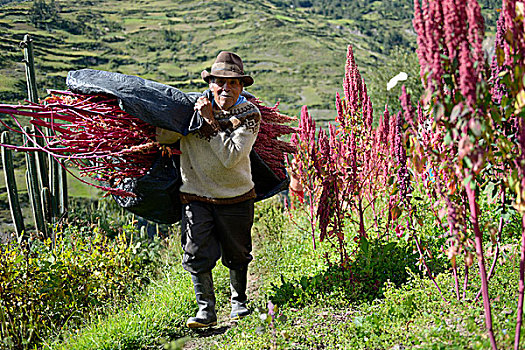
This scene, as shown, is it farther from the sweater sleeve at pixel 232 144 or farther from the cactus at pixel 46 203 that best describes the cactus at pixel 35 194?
the sweater sleeve at pixel 232 144

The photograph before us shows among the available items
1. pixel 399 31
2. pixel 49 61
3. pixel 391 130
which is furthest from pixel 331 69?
pixel 391 130

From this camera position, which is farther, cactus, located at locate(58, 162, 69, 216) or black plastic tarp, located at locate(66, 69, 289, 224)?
cactus, located at locate(58, 162, 69, 216)

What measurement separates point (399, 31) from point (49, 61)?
81940 millimetres

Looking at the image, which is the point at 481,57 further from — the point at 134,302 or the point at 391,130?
the point at 134,302

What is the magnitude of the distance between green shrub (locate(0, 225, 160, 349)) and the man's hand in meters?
1.78

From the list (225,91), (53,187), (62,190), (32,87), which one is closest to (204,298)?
(225,91)

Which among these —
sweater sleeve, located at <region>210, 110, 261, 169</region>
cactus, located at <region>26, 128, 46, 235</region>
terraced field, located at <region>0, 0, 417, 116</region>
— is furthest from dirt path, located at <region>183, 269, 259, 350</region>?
terraced field, located at <region>0, 0, 417, 116</region>

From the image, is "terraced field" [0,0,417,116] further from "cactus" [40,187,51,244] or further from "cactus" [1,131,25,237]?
"cactus" [1,131,25,237]

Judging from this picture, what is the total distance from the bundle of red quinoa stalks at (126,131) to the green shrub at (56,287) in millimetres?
849

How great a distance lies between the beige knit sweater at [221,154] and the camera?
3012 mm

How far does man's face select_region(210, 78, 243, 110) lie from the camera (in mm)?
3092

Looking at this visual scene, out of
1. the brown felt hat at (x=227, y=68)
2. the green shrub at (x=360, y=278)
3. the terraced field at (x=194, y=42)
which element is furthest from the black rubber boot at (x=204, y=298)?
the terraced field at (x=194, y=42)

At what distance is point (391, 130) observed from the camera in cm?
460

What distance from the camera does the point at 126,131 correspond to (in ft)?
10.00
